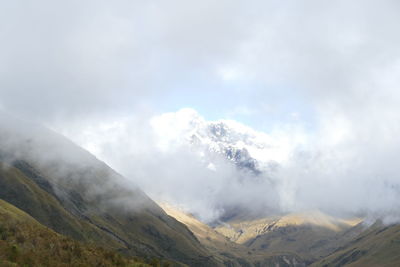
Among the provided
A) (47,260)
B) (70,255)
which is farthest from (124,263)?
(47,260)

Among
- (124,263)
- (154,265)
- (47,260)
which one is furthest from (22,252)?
(154,265)

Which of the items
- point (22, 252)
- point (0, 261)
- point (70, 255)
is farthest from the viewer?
point (70, 255)

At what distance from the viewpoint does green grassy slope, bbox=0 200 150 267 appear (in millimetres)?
35531

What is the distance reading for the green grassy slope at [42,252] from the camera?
35.5 meters

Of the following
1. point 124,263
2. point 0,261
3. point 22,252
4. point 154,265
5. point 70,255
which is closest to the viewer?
point 0,261

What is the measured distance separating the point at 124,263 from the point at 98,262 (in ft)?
11.1

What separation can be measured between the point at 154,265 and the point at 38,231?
14140 millimetres

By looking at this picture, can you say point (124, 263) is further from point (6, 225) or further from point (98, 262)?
point (6, 225)

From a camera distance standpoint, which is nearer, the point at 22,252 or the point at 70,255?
the point at 22,252

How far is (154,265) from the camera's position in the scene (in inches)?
1940

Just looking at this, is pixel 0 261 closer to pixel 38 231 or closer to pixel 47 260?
pixel 47 260

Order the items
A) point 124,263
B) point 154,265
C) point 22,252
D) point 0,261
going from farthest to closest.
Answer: point 154,265 < point 124,263 < point 22,252 < point 0,261

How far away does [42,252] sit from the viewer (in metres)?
38.7

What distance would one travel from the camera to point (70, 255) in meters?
40.6
